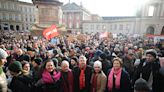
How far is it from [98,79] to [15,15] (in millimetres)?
63729

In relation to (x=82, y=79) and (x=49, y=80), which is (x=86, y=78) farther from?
(x=49, y=80)

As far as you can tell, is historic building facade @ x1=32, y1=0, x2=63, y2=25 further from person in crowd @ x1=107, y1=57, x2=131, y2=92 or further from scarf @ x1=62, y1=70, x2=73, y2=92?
person in crowd @ x1=107, y1=57, x2=131, y2=92

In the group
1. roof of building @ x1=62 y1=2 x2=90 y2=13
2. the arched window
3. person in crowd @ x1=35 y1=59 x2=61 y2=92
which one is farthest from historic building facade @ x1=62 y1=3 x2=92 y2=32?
person in crowd @ x1=35 y1=59 x2=61 y2=92

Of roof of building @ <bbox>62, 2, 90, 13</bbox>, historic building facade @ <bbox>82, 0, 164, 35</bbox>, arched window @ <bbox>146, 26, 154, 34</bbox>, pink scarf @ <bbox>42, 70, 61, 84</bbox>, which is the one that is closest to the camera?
pink scarf @ <bbox>42, 70, 61, 84</bbox>

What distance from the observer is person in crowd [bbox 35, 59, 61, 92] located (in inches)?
140

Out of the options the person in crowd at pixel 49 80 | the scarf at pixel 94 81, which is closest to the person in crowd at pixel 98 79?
the scarf at pixel 94 81

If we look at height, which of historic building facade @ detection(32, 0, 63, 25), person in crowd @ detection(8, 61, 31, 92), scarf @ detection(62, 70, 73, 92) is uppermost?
historic building facade @ detection(32, 0, 63, 25)

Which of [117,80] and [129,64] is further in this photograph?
[129,64]

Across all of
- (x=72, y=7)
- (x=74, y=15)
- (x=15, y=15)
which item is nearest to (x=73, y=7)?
(x=72, y=7)

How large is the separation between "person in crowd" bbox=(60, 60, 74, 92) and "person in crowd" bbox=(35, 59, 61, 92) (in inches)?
5.4

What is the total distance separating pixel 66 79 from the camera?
3814mm

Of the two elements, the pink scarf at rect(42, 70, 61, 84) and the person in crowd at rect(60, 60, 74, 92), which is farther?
the person in crowd at rect(60, 60, 74, 92)

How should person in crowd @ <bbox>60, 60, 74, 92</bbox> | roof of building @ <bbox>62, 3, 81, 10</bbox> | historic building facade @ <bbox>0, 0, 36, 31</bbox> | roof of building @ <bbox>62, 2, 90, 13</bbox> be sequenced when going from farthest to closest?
roof of building @ <bbox>62, 3, 81, 10</bbox> → roof of building @ <bbox>62, 2, 90, 13</bbox> → historic building facade @ <bbox>0, 0, 36, 31</bbox> → person in crowd @ <bbox>60, 60, 74, 92</bbox>

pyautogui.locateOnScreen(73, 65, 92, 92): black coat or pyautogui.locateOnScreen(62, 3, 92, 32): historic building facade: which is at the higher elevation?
pyautogui.locateOnScreen(62, 3, 92, 32): historic building facade
